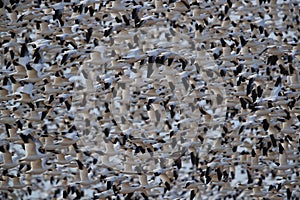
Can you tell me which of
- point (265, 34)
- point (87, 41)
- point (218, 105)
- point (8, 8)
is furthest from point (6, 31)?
point (265, 34)

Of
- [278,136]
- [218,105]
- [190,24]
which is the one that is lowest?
[278,136]

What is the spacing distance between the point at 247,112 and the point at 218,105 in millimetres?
570

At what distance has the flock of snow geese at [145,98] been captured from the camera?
10883mm

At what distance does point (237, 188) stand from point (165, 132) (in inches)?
64.8

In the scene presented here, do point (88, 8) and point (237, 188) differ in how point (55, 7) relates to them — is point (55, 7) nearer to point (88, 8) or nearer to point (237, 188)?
point (88, 8)

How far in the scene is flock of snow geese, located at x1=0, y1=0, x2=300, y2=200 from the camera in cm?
1088

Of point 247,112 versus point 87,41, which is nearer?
point 87,41

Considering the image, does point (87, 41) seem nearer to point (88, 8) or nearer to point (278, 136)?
point (88, 8)

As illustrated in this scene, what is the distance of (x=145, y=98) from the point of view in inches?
455

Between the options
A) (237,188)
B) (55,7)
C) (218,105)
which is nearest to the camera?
(55,7)

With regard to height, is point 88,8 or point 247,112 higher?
point 88,8

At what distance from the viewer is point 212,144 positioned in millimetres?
11773

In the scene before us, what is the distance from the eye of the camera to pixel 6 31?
36.8 feet

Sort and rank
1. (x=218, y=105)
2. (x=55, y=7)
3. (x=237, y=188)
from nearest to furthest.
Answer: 1. (x=55, y=7)
2. (x=218, y=105)
3. (x=237, y=188)
